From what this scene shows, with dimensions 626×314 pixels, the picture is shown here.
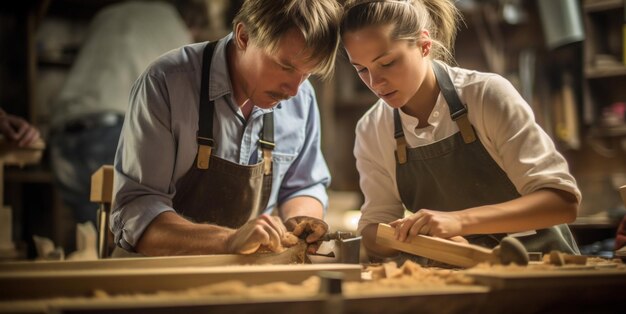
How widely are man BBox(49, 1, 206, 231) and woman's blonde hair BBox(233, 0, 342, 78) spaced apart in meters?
2.76

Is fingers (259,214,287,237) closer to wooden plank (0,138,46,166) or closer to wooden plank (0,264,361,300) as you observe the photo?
wooden plank (0,264,361,300)

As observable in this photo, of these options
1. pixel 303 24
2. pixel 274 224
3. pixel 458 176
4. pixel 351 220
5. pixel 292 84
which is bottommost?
pixel 351 220

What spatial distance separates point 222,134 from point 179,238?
0.52 m

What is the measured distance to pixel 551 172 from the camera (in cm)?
226

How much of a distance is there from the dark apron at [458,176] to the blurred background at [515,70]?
2.66 metres

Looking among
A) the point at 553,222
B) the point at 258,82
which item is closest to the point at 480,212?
the point at 553,222

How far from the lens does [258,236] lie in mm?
2020

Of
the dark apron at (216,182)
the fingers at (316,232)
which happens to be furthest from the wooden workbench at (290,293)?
the dark apron at (216,182)

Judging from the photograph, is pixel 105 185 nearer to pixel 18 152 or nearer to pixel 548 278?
pixel 18 152

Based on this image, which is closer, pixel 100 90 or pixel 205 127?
pixel 205 127

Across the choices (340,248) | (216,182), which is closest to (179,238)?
(216,182)

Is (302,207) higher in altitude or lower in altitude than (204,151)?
lower

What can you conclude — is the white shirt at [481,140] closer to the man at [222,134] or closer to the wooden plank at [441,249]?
the man at [222,134]

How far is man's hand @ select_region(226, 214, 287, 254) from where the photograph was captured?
6.64 feet
